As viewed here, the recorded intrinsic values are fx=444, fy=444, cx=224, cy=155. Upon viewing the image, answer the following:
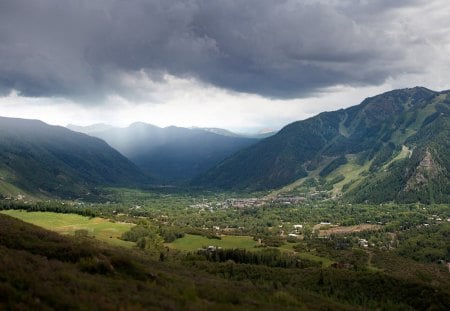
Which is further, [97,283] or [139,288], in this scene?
[139,288]

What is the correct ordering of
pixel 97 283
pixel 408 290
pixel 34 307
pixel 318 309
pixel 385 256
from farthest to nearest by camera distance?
pixel 385 256 → pixel 408 290 → pixel 318 309 → pixel 97 283 → pixel 34 307

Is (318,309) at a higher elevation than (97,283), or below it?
below

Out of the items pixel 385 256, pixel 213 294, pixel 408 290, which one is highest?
pixel 213 294

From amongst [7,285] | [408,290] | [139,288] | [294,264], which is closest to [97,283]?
[139,288]

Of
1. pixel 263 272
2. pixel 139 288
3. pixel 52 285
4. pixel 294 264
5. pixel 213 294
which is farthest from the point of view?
pixel 294 264

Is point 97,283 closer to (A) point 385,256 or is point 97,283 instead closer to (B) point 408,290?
(B) point 408,290

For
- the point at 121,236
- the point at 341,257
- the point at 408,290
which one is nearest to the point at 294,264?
the point at 341,257

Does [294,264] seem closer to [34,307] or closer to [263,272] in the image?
[263,272]

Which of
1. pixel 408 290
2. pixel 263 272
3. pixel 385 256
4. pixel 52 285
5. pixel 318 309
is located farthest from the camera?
pixel 385 256

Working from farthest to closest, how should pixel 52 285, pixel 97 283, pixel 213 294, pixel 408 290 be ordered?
pixel 408 290, pixel 213 294, pixel 97 283, pixel 52 285
